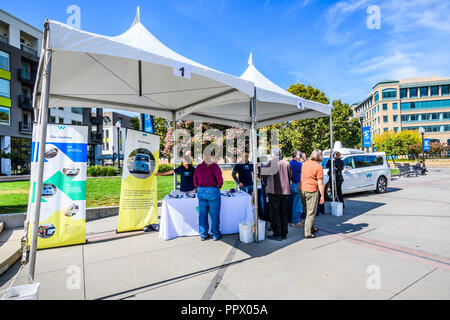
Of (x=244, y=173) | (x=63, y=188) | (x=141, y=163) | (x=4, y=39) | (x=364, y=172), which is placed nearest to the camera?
(x=63, y=188)

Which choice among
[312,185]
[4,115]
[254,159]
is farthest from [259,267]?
[4,115]

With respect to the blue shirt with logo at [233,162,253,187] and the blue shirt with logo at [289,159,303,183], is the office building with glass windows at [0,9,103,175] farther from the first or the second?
the blue shirt with logo at [289,159,303,183]

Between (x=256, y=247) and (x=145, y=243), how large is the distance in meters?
2.21

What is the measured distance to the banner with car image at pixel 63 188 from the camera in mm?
4672

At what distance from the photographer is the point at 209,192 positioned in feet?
16.1

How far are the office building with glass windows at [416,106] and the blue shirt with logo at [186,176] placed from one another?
67.3 meters

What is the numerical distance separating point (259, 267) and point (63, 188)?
3.92 meters

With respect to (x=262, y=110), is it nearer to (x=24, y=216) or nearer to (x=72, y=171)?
(x=72, y=171)

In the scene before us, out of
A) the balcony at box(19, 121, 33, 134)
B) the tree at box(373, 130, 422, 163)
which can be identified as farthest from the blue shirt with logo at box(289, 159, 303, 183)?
the tree at box(373, 130, 422, 163)

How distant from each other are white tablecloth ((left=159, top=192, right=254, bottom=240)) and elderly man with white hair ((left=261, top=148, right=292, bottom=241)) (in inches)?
24.5

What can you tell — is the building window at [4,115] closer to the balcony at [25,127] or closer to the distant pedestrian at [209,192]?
the balcony at [25,127]

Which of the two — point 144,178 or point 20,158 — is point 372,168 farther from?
point 20,158

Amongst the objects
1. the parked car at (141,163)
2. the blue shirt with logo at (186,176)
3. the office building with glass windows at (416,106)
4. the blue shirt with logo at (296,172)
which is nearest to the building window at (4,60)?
the parked car at (141,163)
